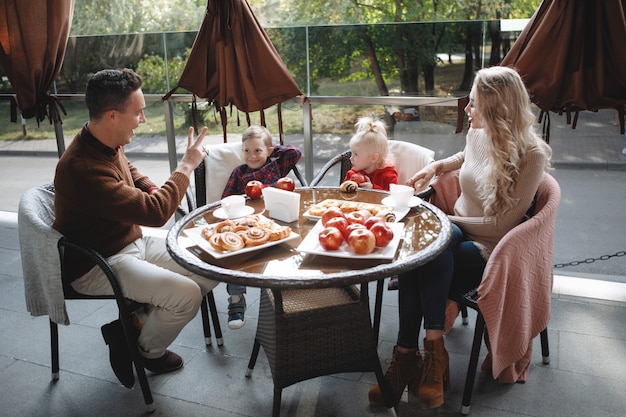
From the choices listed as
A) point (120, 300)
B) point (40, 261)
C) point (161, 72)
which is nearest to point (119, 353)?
point (120, 300)

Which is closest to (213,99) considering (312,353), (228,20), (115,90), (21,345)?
(228,20)

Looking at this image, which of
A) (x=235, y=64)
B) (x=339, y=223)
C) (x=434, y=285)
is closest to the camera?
(x=339, y=223)

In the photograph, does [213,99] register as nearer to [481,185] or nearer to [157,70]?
[157,70]

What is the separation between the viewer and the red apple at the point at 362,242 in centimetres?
181

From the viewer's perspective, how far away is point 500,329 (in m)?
2.10

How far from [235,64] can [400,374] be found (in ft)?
6.30

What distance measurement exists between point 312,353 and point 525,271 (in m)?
0.82

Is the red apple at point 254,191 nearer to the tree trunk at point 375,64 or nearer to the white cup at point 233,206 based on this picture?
the white cup at point 233,206

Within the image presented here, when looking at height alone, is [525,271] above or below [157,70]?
below

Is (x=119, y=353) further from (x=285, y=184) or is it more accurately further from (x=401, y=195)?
(x=401, y=195)

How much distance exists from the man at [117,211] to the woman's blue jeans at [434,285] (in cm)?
82

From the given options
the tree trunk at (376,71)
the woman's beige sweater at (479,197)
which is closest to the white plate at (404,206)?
the woman's beige sweater at (479,197)

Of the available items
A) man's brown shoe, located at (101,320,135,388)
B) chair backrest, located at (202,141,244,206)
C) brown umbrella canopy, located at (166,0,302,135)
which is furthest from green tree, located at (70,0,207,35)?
man's brown shoe, located at (101,320,135,388)

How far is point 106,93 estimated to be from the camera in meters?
2.20
